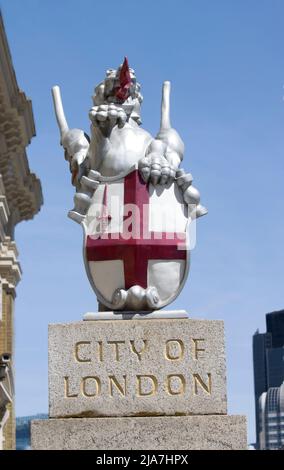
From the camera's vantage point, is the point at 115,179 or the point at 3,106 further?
the point at 3,106

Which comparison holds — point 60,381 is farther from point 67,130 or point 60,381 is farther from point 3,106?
point 3,106

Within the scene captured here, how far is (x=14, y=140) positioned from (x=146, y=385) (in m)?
44.7

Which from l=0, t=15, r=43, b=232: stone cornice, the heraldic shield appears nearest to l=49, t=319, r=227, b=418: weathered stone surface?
the heraldic shield

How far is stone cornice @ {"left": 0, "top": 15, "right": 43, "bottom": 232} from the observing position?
5006 cm

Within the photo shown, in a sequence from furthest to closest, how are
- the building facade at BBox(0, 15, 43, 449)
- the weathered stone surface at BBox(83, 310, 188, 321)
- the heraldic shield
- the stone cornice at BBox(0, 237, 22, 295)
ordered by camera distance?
the stone cornice at BBox(0, 237, 22, 295) → the building facade at BBox(0, 15, 43, 449) → the heraldic shield → the weathered stone surface at BBox(83, 310, 188, 321)

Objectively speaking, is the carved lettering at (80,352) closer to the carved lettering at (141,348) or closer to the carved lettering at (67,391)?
the carved lettering at (67,391)

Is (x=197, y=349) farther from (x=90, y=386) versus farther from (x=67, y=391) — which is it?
(x=67, y=391)

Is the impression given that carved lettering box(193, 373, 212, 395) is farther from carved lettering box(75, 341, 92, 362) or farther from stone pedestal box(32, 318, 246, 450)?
carved lettering box(75, 341, 92, 362)

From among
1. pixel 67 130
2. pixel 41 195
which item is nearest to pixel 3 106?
pixel 41 195

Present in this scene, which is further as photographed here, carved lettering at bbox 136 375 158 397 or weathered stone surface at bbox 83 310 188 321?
weathered stone surface at bbox 83 310 188 321

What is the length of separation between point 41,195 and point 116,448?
59.2 m

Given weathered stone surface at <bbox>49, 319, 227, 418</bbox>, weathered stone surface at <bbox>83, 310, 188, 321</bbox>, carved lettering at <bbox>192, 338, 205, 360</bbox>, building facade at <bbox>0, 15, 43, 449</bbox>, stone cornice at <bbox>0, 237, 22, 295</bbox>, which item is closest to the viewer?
weathered stone surface at <bbox>49, 319, 227, 418</bbox>

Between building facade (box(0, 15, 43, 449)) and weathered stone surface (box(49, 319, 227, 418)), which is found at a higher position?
building facade (box(0, 15, 43, 449))

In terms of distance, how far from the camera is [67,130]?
36.7 ft
